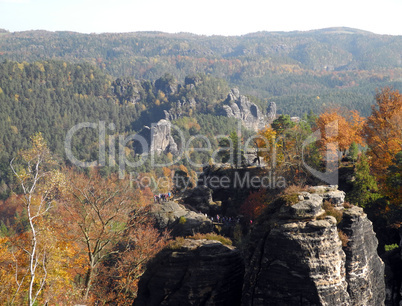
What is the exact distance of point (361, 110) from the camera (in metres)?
196

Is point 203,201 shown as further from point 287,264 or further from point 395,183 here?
point 287,264

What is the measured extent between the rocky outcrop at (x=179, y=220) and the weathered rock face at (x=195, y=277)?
21689mm

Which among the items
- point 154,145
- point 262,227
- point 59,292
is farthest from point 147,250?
point 154,145

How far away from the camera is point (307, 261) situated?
63.7 feet

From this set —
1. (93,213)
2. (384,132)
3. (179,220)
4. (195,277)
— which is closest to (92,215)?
(93,213)

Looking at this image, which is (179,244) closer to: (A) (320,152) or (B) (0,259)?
(B) (0,259)

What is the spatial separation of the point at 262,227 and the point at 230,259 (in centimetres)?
372

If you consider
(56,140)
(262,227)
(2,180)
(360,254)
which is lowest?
(2,180)

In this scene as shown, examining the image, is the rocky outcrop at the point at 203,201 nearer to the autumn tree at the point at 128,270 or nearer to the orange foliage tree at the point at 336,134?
the autumn tree at the point at 128,270

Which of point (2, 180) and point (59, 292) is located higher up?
point (59, 292)

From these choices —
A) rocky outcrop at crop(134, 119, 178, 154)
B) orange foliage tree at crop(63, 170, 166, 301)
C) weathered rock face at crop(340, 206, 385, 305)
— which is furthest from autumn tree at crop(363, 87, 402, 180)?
rocky outcrop at crop(134, 119, 178, 154)

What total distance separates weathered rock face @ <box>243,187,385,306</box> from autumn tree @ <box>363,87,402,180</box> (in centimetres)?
2175

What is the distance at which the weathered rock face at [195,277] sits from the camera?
23.1 m

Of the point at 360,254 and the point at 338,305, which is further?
the point at 360,254
